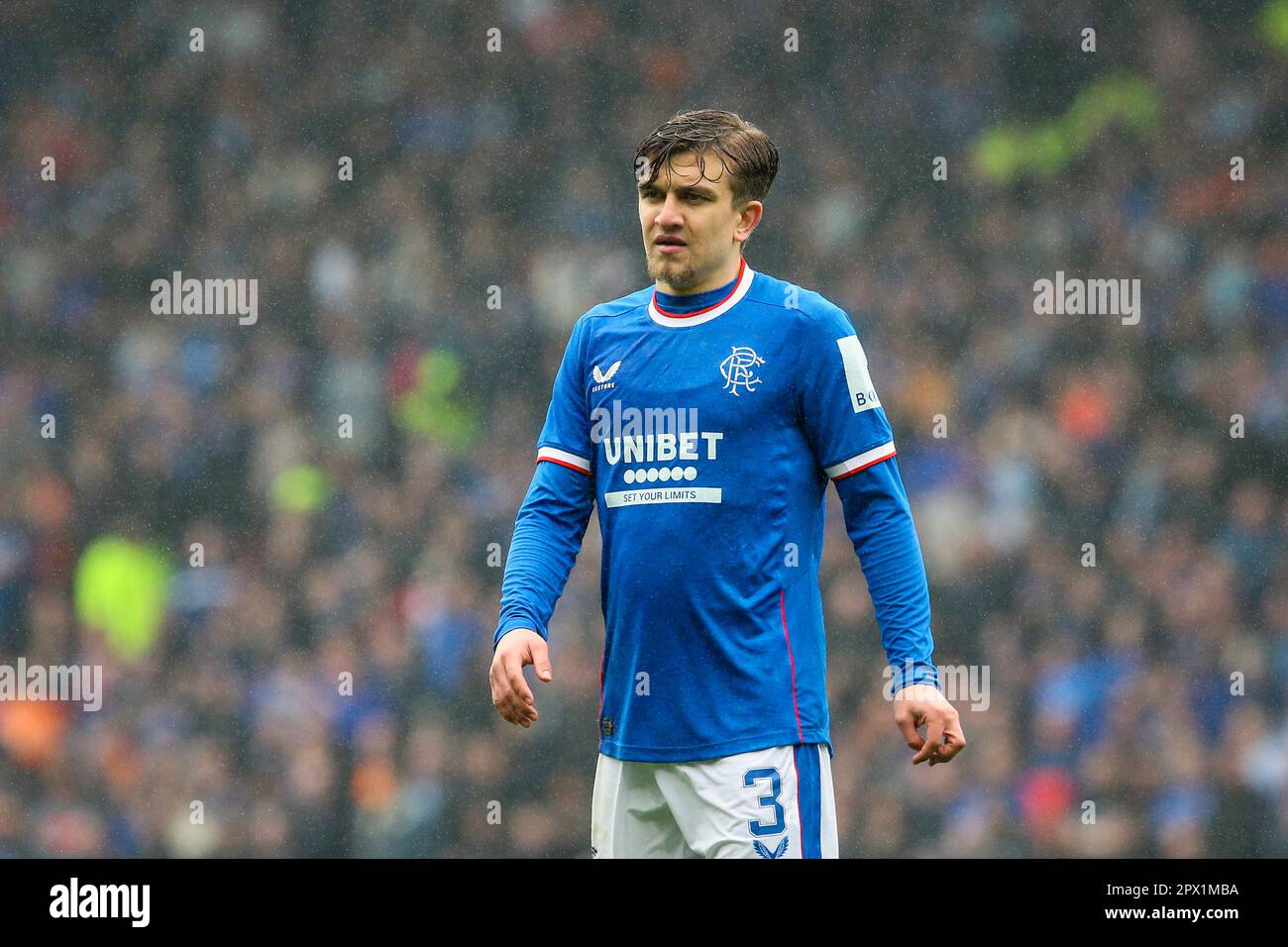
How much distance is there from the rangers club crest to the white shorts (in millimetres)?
710

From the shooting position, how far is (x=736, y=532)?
2.94 meters

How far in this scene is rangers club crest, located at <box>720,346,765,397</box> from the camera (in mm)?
2969

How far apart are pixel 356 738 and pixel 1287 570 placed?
185 inches

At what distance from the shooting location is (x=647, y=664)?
2.98 meters

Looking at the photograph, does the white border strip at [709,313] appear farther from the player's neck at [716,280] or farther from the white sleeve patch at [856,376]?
the white sleeve patch at [856,376]

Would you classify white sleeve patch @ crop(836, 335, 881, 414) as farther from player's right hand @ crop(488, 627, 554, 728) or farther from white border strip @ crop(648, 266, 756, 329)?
player's right hand @ crop(488, 627, 554, 728)

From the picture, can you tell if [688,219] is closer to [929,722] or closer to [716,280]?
[716,280]

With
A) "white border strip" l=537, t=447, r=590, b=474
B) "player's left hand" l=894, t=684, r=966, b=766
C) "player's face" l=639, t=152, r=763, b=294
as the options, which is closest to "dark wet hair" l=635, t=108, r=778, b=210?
"player's face" l=639, t=152, r=763, b=294

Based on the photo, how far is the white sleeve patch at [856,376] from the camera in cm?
296

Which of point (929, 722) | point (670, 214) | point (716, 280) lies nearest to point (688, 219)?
point (670, 214)

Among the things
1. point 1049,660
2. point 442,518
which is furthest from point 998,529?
point 442,518

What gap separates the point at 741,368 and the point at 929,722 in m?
0.77

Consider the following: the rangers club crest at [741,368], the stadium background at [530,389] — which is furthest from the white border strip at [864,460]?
the stadium background at [530,389]

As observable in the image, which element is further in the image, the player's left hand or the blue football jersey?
the blue football jersey
